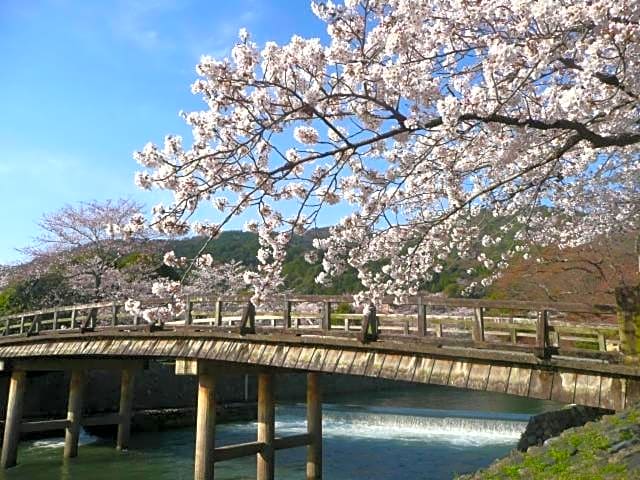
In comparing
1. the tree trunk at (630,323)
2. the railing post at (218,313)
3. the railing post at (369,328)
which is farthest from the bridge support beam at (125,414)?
the tree trunk at (630,323)

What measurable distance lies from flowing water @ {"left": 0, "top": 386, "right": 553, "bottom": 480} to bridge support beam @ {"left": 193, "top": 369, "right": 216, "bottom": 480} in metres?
3.50

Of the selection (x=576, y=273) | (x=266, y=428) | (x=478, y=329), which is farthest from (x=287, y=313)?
(x=576, y=273)

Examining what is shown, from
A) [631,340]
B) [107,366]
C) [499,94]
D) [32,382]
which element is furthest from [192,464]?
[499,94]

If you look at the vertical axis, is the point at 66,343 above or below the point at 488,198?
below

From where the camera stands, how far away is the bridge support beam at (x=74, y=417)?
18.5 meters

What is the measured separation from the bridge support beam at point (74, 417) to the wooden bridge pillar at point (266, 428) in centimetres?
809

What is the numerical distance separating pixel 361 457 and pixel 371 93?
45.2ft

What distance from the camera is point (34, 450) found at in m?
20.2

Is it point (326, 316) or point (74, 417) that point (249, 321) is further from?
point (74, 417)

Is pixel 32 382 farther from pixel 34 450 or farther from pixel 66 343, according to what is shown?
pixel 66 343

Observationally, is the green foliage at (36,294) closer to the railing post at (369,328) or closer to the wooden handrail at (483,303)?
the wooden handrail at (483,303)

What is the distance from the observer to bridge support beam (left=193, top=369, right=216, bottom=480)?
1216cm

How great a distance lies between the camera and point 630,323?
7973 mm

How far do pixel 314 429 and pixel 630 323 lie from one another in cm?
809
